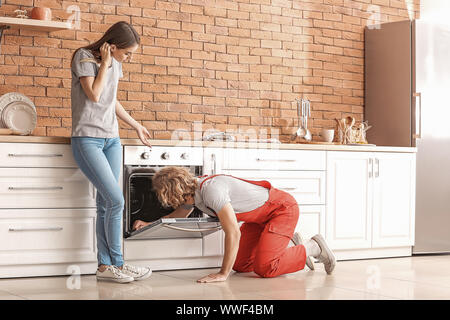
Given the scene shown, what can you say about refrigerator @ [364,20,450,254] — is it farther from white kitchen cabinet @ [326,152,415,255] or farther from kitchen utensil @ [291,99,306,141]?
kitchen utensil @ [291,99,306,141]

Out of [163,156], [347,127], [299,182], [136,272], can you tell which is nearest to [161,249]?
[136,272]

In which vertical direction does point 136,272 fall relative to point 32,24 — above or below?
below

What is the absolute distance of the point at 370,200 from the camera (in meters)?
4.64

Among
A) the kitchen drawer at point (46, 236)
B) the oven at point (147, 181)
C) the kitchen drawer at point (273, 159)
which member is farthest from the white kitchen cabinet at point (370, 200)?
the kitchen drawer at point (46, 236)

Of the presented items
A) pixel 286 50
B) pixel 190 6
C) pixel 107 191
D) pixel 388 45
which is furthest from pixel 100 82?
pixel 388 45

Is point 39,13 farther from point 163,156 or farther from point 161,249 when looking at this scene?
point 161,249

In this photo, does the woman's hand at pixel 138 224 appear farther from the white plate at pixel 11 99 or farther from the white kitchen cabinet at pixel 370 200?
the white kitchen cabinet at pixel 370 200

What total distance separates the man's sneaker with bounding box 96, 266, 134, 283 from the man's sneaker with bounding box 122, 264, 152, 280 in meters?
0.03

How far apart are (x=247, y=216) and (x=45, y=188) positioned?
107 cm

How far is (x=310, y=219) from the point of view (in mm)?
4410

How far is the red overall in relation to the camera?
12.3 feet

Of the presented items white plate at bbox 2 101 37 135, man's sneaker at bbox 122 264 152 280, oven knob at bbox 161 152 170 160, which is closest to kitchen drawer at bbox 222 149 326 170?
oven knob at bbox 161 152 170 160

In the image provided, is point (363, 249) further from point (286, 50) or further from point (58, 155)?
point (58, 155)

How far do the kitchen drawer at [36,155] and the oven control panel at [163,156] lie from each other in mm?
318
